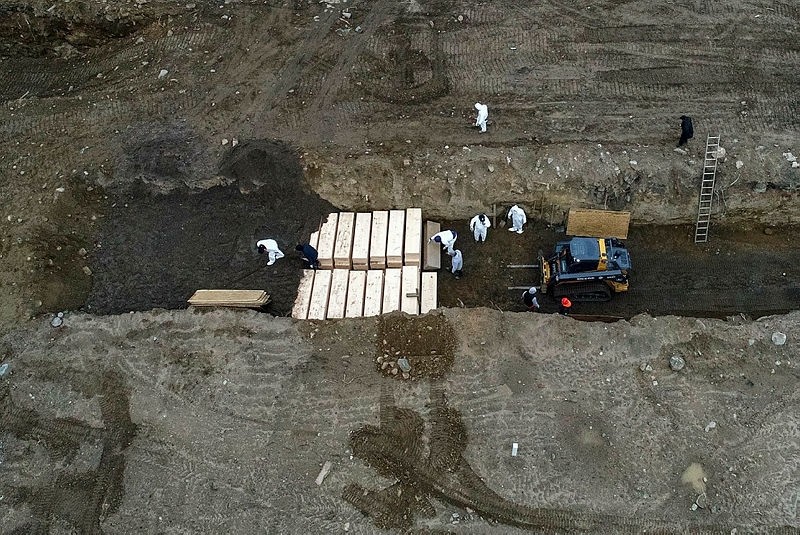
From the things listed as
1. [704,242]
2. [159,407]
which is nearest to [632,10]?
[704,242]

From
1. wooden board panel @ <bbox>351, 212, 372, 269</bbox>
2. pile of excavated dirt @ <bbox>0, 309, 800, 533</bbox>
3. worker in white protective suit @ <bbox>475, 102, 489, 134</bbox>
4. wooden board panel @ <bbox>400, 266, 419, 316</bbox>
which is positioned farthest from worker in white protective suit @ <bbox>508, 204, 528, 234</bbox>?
wooden board panel @ <bbox>351, 212, 372, 269</bbox>

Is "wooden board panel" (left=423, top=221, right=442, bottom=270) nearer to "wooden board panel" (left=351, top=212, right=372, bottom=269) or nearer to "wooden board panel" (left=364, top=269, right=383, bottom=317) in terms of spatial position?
"wooden board panel" (left=364, top=269, right=383, bottom=317)

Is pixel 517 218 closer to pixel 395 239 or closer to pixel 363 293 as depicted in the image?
pixel 395 239

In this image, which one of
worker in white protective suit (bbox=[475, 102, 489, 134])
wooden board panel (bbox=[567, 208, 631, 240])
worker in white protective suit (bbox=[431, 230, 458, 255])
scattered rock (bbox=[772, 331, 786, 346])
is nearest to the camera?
scattered rock (bbox=[772, 331, 786, 346])

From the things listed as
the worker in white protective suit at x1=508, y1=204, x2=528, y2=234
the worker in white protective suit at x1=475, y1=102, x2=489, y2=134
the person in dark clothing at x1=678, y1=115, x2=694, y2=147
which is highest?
the worker in white protective suit at x1=475, y1=102, x2=489, y2=134

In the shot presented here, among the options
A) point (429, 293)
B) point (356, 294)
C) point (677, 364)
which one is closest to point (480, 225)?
point (429, 293)

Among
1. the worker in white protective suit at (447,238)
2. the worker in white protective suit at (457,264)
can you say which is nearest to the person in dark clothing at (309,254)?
the worker in white protective suit at (447,238)
